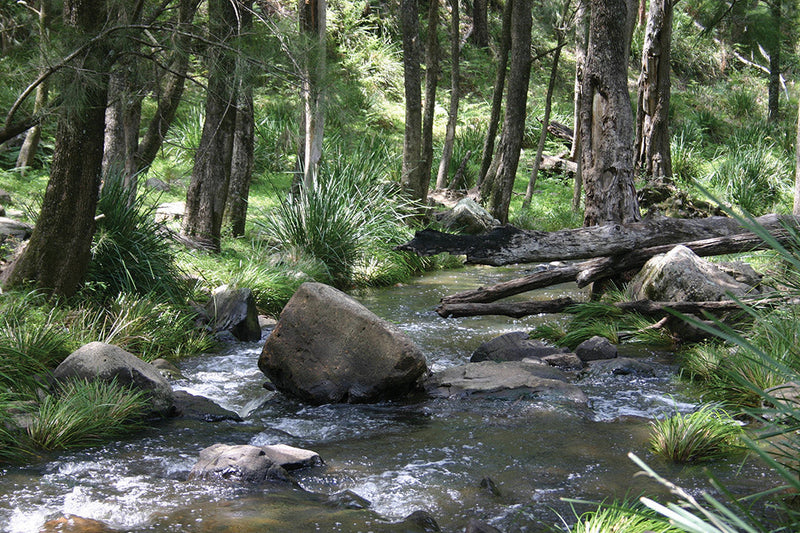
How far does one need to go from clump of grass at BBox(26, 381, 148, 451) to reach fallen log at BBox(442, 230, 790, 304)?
3.62 m

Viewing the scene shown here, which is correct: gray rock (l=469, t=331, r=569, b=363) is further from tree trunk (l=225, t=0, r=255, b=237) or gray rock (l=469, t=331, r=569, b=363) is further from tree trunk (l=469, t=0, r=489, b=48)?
tree trunk (l=469, t=0, r=489, b=48)

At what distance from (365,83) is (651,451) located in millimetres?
17648

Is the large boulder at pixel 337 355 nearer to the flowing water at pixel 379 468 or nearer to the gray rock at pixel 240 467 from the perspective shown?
the flowing water at pixel 379 468

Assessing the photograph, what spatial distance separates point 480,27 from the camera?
26.0 m

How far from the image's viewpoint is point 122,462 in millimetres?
4305

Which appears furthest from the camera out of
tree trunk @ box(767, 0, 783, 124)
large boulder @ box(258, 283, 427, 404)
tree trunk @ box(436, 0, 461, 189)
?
tree trunk @ box(767, 0, 783, 124)

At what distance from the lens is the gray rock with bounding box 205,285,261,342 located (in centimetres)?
776

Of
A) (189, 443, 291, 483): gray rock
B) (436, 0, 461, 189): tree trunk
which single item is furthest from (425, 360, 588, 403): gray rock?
(436, 0, 461, 189): tree trunk

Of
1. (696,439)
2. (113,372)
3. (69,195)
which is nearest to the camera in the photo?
(696,439)

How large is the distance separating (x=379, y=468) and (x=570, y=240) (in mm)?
3869

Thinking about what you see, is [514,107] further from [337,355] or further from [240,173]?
[337,355]

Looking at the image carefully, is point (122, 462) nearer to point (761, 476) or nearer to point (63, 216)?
point (63, 216)

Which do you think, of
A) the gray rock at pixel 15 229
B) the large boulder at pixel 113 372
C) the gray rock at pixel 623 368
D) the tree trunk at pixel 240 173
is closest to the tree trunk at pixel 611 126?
the gray rock at pixel 623 368

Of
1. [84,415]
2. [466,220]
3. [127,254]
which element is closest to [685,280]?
[84,415]
